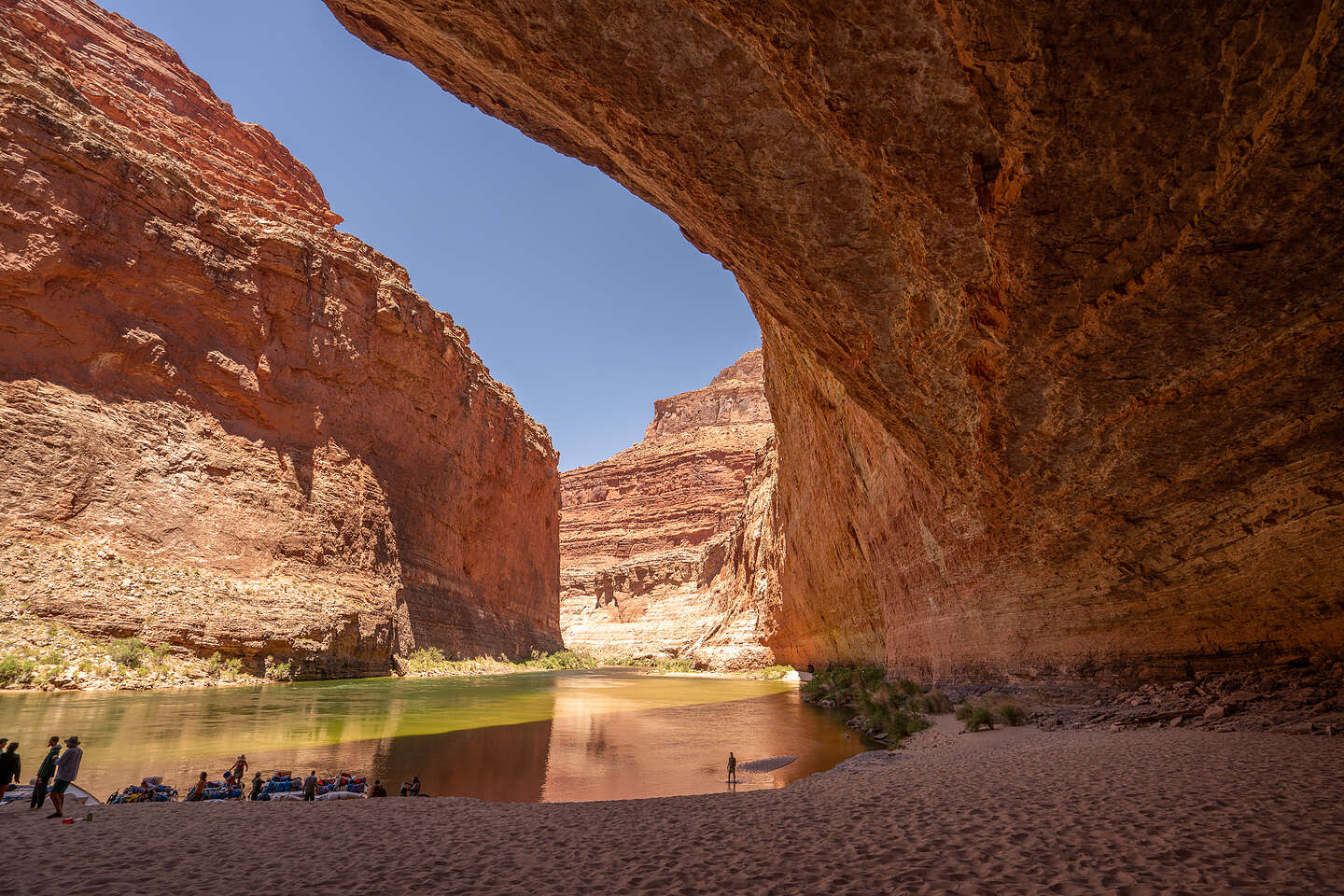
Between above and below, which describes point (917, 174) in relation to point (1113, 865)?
above

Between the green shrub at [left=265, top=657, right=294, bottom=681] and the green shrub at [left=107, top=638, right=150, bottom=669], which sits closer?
the green shrub at [left=107, top=638, right=150, bottom=669]

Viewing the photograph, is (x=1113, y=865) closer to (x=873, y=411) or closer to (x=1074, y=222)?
(x=1074, y=222)

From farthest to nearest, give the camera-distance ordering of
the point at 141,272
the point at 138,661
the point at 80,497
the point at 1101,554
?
the point at 141,272 → the point at 80,497 → the point at 138,661 → the point at 1101,554

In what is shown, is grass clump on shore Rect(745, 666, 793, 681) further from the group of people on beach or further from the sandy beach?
the group of people on beach

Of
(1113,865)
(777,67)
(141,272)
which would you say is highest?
(141,272)

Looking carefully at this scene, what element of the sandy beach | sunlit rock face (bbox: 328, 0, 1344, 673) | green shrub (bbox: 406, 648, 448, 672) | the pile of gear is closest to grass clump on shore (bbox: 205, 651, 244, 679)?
green shrub (bbox: 406, 648, 448, 672)

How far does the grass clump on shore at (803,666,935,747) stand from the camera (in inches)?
524

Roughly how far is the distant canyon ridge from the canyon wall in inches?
963

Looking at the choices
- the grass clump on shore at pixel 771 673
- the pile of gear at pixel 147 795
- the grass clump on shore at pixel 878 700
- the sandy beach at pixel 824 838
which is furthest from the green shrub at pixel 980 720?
the grass clump on shore at pixel 771 673

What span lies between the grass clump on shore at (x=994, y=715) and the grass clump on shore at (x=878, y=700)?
1.50 metres

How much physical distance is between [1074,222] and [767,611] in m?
38.5

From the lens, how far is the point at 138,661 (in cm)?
2098

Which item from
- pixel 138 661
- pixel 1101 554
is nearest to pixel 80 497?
pixel 138 661

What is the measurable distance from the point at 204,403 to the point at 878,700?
109 feet
